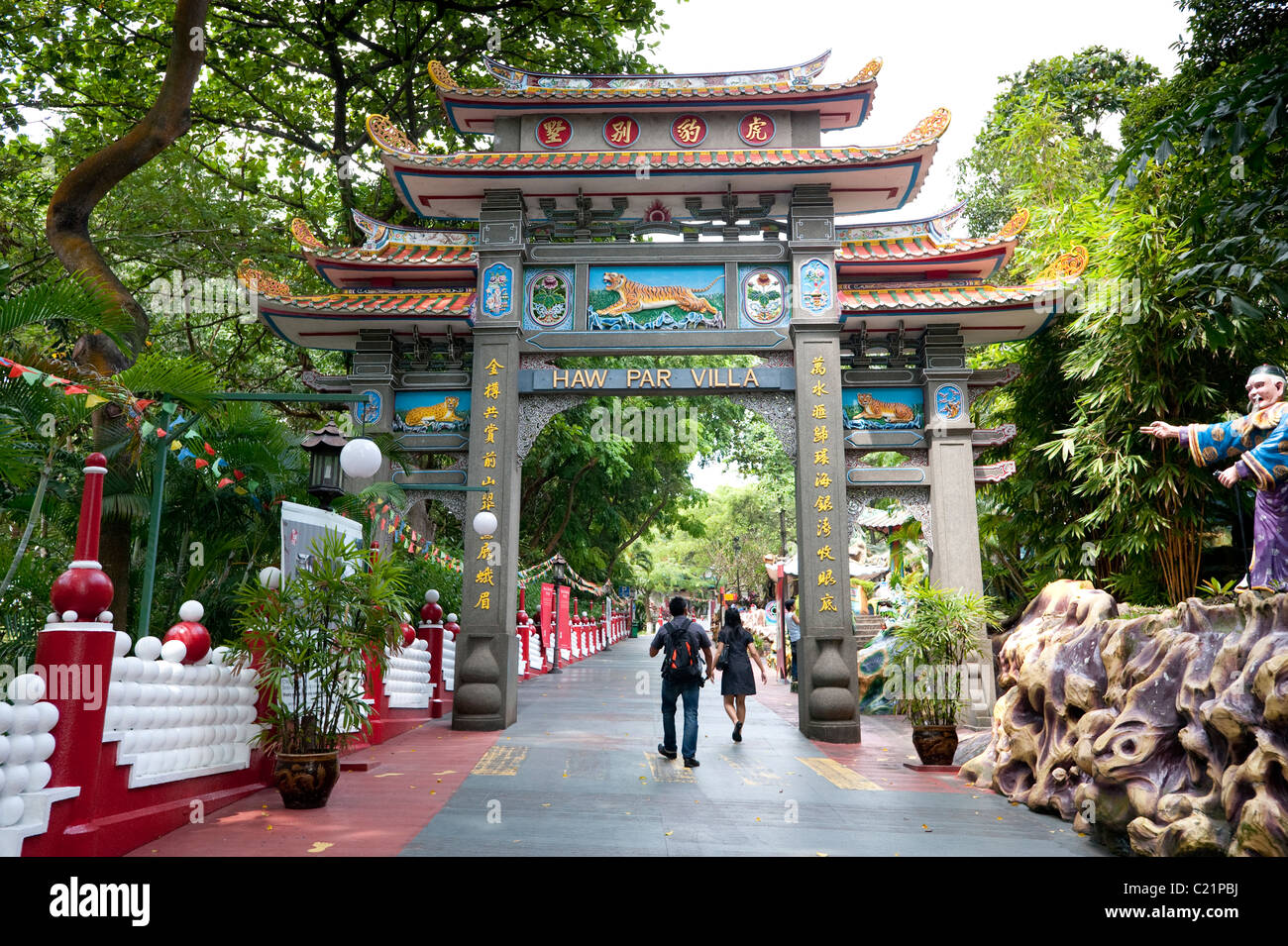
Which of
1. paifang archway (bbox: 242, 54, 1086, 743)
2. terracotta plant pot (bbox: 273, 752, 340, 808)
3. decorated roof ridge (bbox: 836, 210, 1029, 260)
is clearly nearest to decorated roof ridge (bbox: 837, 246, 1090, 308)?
paifang archway (bbox: 242, 54, 1086, 743)

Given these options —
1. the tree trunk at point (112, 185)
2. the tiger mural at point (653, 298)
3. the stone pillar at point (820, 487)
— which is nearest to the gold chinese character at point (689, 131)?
the stone pillar at point (820, 487)

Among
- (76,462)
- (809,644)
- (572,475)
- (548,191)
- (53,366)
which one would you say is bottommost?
(809,644)

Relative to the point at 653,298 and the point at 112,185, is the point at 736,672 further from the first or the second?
the point at 112,185

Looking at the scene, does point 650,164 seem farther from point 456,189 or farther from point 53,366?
point 53,366

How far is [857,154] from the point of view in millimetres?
10055

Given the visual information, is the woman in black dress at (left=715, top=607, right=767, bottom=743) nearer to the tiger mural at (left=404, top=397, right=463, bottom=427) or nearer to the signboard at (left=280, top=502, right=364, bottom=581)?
the tiger mural at (left=404, top=397, right=463, bottom=427)

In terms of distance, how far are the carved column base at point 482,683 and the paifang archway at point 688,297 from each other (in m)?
0.03

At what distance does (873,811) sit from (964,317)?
6.70 meters

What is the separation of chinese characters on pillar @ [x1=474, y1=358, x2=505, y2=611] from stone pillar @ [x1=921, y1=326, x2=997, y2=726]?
535 centimetres

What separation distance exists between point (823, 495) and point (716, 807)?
4.72 metres

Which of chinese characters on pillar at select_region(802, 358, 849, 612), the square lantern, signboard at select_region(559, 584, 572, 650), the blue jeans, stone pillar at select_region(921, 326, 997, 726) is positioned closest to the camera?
the square lantern

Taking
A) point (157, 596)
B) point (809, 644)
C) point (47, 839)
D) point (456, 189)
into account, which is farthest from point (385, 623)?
point (456, 189)

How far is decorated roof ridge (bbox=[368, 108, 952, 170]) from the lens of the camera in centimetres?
999

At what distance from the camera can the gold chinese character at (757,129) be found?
1094 centimetres
